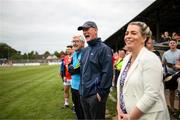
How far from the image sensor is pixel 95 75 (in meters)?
5.24

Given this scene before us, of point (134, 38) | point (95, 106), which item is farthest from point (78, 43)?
point (134, 38)

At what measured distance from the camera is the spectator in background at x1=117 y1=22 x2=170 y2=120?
3068 millimetres

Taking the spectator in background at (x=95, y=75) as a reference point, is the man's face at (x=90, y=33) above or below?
above

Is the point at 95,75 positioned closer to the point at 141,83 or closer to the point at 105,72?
the point at 105,72

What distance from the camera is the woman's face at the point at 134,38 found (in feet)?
10.9

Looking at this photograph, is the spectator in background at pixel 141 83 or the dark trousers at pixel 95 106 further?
the dark trousers at pixel 95 106

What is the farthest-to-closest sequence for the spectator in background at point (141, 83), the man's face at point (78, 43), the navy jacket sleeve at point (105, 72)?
the man's face at point (78, 43) < the navy jacket sleeve at point (105, 72) < the spectator in background at point (141, 83)

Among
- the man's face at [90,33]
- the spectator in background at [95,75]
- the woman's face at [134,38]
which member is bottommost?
the spectator in background at [95,75]

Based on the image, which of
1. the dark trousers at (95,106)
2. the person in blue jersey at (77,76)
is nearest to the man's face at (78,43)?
the person in blue jersey at (77,76)

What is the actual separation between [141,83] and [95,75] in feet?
7.05

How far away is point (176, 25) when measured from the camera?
19844 millimetres

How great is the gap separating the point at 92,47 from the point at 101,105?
98 cm

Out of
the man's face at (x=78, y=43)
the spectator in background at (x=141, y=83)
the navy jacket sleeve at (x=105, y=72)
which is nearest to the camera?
the spectator in background at (x=141, y=83)

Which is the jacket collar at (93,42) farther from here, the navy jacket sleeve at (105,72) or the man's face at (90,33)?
the navy jacket sleeve at (105,72)
